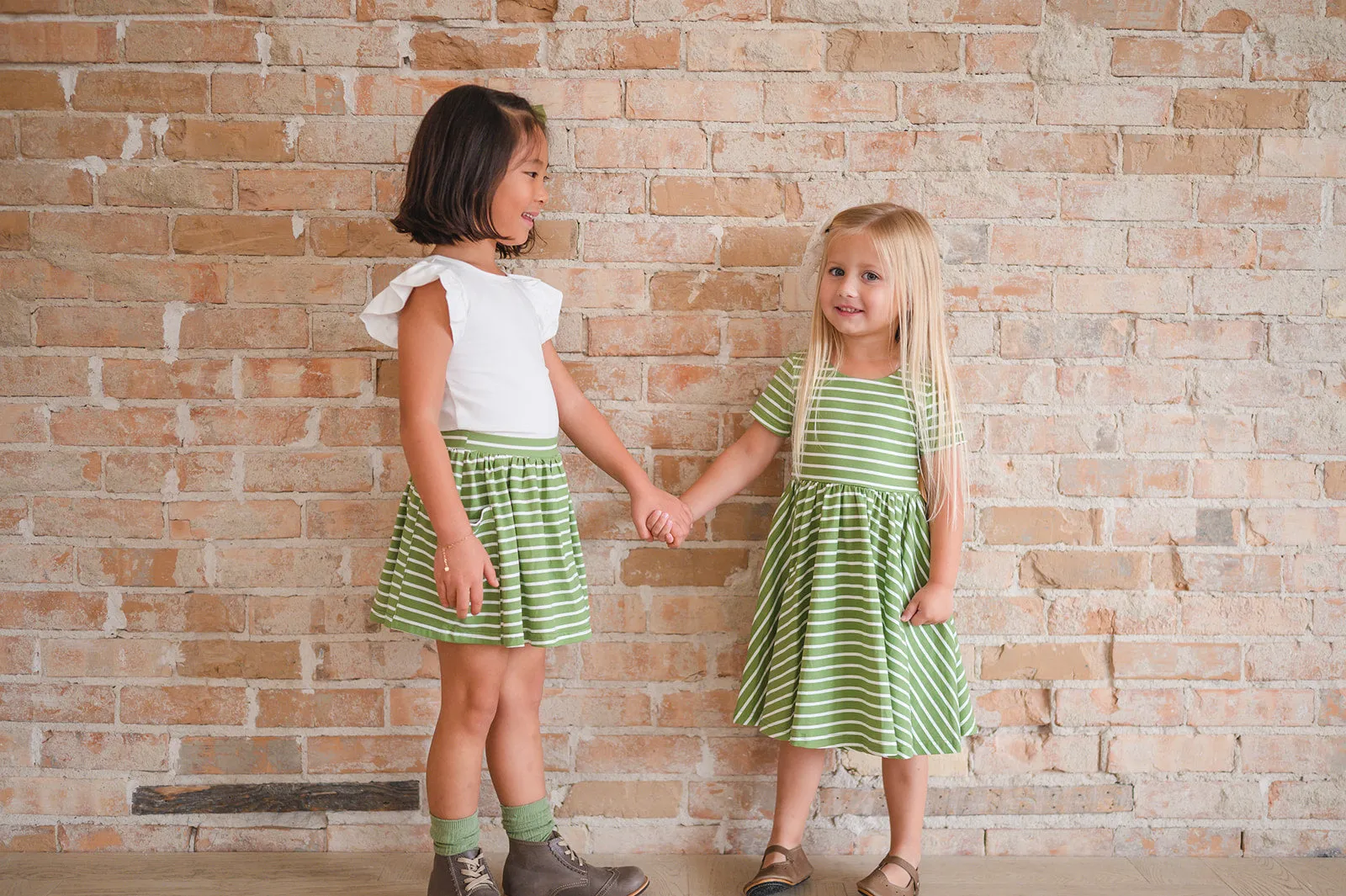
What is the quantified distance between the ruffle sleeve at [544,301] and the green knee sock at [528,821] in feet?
2.74

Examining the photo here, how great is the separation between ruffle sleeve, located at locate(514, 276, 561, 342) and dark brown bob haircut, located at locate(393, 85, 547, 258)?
4.3 inches

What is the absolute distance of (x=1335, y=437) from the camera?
1.89m

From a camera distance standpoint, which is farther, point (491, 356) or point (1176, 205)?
point (1176, 205)

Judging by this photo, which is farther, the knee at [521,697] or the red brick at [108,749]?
the red brick at [108,749]

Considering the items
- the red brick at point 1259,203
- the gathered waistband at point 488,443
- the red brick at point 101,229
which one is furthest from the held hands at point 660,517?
the red brick at point 1259,203

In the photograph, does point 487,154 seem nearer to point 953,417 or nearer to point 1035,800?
point 953,417

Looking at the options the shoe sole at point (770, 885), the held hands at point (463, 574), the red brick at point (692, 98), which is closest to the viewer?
the held hands at point (463, 574)

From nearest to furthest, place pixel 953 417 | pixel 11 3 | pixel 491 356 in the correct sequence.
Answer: pixel 491 356
pixel 953 417
pixel 11 3

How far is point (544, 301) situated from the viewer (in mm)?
1734

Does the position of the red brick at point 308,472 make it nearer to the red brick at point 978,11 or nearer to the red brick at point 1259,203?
the red brick at point 978,11

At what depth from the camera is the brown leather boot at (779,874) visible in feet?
5.73

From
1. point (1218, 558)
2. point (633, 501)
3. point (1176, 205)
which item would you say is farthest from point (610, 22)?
point (1218, 558)

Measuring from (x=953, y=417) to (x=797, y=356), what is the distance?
1.00 ft

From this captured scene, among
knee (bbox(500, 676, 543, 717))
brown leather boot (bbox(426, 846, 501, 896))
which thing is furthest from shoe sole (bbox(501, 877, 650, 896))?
knee (bbox(500, 676, 543, 717))
